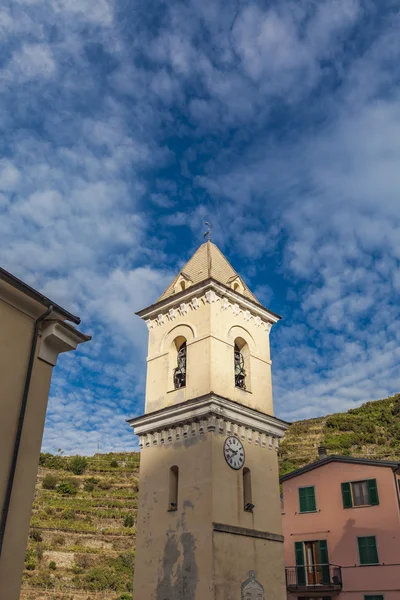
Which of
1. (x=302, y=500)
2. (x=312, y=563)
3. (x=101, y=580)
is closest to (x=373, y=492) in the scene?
(x=302, y=500)

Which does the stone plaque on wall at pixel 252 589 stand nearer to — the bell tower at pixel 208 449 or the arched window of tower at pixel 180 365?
the bell tower at pixel 208 449

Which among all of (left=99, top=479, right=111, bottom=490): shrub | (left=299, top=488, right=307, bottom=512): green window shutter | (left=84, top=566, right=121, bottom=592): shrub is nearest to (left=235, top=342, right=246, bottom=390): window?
(left=299, top=488, right=307, bottom=512): green window shutter

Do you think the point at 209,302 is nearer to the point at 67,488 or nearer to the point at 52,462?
the point at 67,488

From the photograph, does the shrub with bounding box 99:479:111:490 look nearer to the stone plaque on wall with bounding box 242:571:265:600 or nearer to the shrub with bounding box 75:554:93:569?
the shrub with bounding box 75:554:93:569

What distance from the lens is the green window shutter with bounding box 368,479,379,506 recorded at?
25047 mm

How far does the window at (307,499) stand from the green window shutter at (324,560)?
1561mm

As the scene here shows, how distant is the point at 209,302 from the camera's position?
19.8 metres

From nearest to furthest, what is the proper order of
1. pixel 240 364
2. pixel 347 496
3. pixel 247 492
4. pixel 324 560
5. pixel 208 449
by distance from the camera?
pixel 208 449 < pixel 247 492 < pixel 240 364 < pixel 324 560 < pixel 347 496

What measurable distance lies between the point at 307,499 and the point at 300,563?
2.77 m

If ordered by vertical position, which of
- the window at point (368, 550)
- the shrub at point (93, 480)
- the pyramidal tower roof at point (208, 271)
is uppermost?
the shrub at point (93, 480)

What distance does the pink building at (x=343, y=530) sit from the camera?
23.8 metres

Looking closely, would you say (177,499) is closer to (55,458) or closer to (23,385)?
(23,385)

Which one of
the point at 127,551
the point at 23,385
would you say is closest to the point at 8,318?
the point at 23,385

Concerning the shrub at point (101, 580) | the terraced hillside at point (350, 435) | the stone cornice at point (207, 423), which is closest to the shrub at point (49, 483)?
the shrub at point (101, 580)
